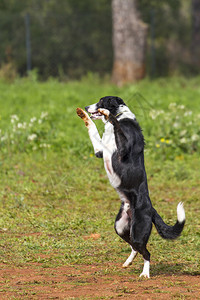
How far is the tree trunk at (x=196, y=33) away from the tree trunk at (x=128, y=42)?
5188 millimetres

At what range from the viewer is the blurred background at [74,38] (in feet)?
60.8

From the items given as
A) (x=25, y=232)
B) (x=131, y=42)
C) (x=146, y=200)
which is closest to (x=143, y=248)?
(x=146, y=200)

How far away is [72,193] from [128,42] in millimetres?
10653

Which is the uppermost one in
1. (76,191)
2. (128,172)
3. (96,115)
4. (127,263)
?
(96,115)

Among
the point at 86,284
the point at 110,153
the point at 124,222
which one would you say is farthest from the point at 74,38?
the point at 86,284

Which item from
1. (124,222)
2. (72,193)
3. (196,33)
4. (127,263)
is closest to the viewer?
(124,222)

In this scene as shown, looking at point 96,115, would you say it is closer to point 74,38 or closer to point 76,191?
point 76,191

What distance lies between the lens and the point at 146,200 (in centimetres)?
457

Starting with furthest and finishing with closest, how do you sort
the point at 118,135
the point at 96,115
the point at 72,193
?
the point at 72,193 → the point at 96,115 → the point at 118,135

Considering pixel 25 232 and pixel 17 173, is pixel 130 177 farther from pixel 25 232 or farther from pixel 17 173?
pixel 17 173

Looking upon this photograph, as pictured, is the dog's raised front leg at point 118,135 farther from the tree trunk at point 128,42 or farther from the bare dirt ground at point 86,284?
the tree trunk at point 128,42

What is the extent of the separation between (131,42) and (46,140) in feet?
28.7

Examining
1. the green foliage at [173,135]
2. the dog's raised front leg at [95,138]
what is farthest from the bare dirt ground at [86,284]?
the green foliage at [173,135]

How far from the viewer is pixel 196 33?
22156 millimetres
